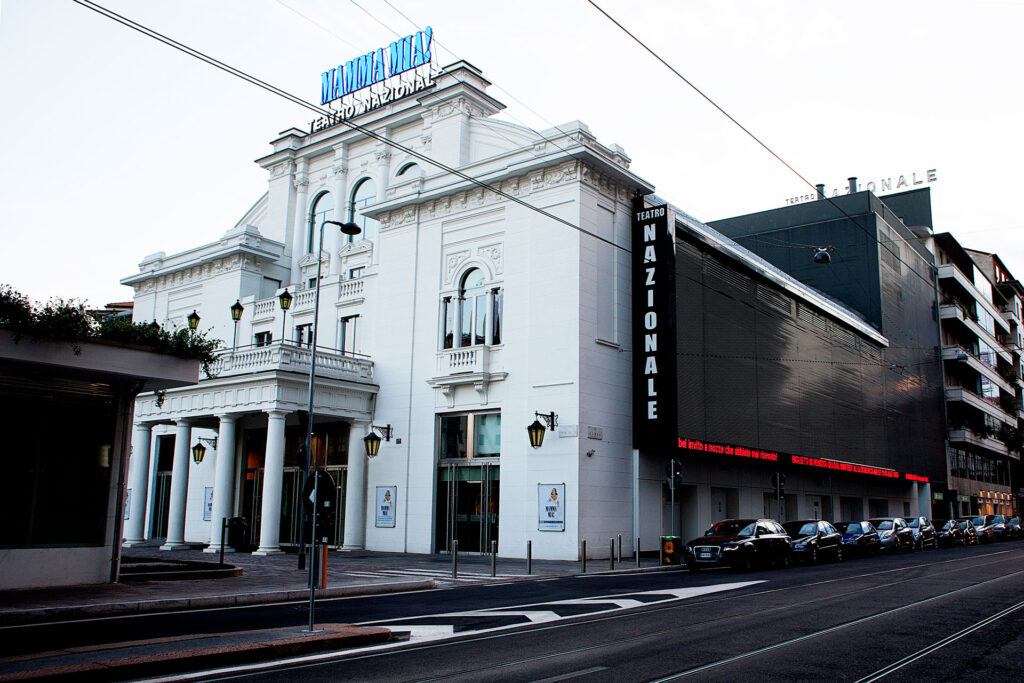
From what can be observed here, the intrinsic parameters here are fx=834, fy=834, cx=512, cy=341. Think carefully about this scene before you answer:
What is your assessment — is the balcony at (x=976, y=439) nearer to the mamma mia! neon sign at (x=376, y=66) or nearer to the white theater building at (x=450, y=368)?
the white theater building at (x=450, y=368)

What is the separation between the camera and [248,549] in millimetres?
31672

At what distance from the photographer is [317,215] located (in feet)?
136

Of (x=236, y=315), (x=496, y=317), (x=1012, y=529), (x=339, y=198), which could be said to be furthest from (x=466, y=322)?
(x=1012, y=529)

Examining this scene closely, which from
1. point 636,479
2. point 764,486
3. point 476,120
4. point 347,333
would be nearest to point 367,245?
point 347,333

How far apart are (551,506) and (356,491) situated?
329 inches

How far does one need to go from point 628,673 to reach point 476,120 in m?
29.7

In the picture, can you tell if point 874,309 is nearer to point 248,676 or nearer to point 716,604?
point 716,604

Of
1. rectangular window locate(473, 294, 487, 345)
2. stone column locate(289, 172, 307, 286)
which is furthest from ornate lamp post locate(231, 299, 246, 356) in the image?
rectangular window locate(473, 294, 487, 345)

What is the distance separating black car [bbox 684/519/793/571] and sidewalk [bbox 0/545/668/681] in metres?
1.74

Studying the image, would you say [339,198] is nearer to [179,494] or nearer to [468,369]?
[468,369]

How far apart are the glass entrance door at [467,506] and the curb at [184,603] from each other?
34.1 feet

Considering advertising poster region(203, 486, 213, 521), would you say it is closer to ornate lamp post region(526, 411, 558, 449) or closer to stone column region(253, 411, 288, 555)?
stone column region(253, 411, 288, 555)

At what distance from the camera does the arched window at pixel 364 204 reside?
37725mm

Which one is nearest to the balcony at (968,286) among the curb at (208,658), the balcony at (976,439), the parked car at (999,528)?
the balcony at (976,439)
